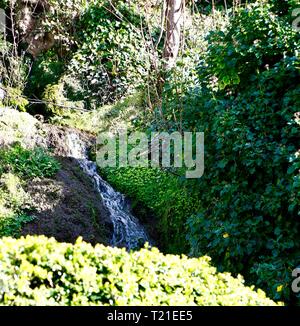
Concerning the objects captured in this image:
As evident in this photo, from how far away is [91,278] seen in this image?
163 inches

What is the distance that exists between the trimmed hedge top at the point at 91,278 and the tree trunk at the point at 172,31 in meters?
6.90

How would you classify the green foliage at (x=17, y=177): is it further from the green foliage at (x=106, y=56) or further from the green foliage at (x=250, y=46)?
the green foliage at (x=250, y=46)

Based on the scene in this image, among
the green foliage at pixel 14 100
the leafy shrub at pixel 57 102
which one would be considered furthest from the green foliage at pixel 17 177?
the leafy shrub at pixel 57 102

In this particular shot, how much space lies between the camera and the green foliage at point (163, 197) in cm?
858

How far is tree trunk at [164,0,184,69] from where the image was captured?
10969 mm

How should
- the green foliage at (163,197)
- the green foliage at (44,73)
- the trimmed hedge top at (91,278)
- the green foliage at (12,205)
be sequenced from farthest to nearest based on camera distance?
the green foliage at (44,73) → the green foliage at (163,197) → the green foliage at (12,205) → the trimmed hedge top at (91,278)

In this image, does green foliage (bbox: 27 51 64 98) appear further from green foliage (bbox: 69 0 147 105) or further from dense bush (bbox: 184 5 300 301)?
dense bush (bbox: 184 5 300 301)

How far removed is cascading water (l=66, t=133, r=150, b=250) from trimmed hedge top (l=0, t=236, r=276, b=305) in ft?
13.7

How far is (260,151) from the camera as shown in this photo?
6.42 metres

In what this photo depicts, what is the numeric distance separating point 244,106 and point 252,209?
120cm

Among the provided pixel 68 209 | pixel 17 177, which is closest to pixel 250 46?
pixel 68 209

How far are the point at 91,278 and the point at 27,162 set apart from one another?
17.8 feet

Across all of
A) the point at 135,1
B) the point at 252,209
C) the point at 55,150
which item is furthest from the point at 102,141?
the point at 252,209
